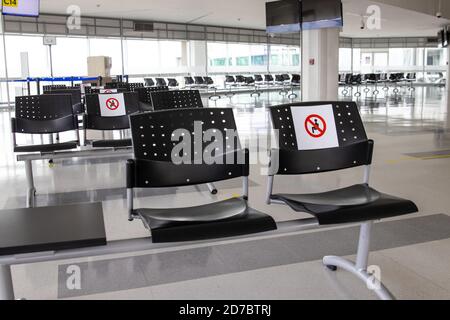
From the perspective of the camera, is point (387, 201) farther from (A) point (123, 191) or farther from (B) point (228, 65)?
(B) point (228, 65)

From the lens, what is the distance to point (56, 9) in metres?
15.3

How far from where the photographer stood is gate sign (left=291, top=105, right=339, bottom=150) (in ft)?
8.37

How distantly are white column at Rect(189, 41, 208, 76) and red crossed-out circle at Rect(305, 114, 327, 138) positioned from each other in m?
19.3

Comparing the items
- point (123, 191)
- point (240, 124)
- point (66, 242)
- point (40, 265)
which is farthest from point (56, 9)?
point (66, 242)

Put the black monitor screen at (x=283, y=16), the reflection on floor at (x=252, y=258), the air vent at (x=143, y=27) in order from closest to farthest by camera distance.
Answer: the reflection on floor at (x=252, y=258), the black monitor screen at (x=283, y=16), the air vent at (x=143, y=27)

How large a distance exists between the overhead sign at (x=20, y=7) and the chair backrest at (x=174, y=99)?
15.1ft

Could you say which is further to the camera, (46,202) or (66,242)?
(46,202)

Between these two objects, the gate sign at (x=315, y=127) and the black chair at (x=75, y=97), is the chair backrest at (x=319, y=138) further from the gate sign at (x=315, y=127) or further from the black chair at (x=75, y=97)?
the black chair at (x=75, y=97)

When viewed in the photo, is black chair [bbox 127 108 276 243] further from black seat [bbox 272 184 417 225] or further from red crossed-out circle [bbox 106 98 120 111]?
red crossed-out circle [bbox 106 98 120 111]

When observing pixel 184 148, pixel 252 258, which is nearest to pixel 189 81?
pixel 252 258

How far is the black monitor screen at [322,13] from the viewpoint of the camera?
32.1 ft

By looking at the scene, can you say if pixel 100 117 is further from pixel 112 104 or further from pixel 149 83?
pixel 149 83

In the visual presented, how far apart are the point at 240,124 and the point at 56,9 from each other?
9.16 meters

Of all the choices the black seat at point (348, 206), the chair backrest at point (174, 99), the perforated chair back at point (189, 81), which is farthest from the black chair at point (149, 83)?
the black seat at point (348, 206)
